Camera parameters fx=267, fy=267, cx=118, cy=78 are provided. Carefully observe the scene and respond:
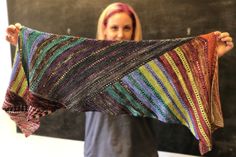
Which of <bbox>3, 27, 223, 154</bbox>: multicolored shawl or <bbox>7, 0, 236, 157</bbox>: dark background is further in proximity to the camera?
<bbox>7, 0, 236, 157</bbox>: dark background

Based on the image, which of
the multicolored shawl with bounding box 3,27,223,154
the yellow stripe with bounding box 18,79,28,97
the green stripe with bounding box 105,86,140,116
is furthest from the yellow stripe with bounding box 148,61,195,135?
the yellow stripe with bounding box 18,79,28,97

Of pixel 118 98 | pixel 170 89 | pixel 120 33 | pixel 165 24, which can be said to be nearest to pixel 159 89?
pixel 170 89

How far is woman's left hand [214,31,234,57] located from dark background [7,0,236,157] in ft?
0.58

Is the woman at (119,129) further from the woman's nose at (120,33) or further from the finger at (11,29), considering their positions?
the finger at (11,29)

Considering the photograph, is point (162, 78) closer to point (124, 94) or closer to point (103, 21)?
point (124, 94)

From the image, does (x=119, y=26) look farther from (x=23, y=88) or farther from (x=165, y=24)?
(x=23, y=88)

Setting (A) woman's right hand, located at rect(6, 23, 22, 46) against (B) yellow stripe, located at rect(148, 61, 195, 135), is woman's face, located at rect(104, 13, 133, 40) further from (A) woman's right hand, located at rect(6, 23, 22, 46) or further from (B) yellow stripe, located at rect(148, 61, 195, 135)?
(A) woman's right hand, located at rect(6, 23, 22, 46)

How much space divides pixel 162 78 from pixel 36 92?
1.43ft

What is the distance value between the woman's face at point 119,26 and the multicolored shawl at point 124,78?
13 centimetres

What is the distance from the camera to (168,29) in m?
1.15

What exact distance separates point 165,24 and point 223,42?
31 cm

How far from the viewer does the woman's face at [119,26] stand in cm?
100

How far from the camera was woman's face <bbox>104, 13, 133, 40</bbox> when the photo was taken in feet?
3.28

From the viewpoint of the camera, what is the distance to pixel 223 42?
35.5 inches
